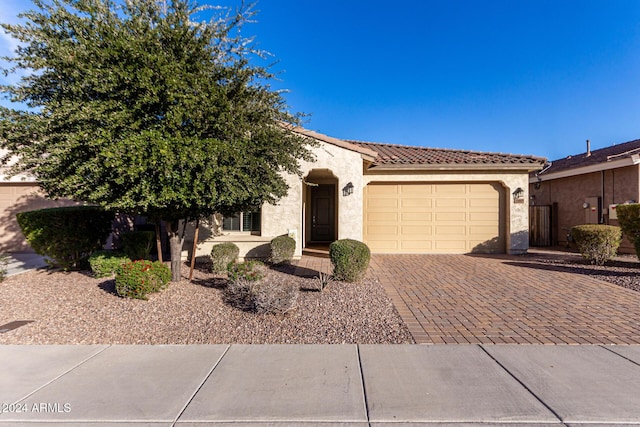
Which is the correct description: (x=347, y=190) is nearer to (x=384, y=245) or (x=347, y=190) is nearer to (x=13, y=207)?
(x=384, y=245)

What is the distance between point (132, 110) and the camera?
5016 mm

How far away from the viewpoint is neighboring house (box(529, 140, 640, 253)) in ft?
38.4

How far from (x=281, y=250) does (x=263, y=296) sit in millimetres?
4050

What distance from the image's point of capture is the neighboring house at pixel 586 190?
38.4ft

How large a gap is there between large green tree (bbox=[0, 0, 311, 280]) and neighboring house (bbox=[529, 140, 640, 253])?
47.1 ft

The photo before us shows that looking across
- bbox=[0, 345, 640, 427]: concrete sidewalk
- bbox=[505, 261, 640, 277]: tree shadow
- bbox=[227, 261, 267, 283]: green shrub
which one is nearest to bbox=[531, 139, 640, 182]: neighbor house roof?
bbox=[505, 261, 640, 277]: tree shadow

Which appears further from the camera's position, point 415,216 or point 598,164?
point 598,164

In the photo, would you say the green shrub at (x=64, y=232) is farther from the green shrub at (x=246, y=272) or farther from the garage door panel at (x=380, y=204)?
the garage door panel at (x=380, y=204)

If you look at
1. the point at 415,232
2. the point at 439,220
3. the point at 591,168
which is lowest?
the point at 415,232

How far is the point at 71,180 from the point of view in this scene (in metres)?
4.87

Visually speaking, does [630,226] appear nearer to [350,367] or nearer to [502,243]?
[502,243]

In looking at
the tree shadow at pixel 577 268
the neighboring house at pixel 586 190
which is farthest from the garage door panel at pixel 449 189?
the neighboring house at pixel 586 190

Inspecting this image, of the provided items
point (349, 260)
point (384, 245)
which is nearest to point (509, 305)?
point (349, 260)

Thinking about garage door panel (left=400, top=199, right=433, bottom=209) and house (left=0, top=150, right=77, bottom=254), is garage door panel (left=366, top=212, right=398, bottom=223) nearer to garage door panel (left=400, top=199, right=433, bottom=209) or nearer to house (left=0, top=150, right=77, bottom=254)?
garage door panel (left=400, top=199, right=433, bottom=209)
